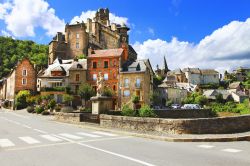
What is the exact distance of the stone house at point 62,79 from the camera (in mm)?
58219

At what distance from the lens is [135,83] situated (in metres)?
54.0

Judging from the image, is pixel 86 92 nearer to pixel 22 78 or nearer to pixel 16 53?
pixel 22 78

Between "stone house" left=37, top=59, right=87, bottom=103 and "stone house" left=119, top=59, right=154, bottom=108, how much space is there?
8309mm

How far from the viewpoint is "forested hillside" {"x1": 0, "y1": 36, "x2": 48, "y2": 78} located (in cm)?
9744

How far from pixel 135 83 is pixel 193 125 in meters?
38.7

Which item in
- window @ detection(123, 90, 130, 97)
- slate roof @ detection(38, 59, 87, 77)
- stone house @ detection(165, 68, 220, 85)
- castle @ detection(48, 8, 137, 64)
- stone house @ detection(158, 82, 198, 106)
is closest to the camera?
window @ detection(123, 90, 130, 97)

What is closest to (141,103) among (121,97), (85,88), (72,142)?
(121,97)

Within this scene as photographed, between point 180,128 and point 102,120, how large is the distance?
7.28m

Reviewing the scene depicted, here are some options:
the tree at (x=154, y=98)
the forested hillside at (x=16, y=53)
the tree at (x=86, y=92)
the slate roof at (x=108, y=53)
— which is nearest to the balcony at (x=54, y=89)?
the tree at (x=86, y=92)

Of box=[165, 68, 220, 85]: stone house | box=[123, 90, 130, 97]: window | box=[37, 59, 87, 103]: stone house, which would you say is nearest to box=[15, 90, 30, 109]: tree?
box=[37, 59, 87, 103]: stone house

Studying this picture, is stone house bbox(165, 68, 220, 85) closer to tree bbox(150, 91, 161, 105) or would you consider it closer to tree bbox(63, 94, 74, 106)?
tree bbox(150, 91, 161, 105)

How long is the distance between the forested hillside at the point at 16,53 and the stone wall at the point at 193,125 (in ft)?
264

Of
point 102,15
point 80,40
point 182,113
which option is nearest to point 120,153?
point 182,113

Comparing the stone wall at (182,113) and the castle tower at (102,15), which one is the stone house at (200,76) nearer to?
the castle tower at (102,15)
